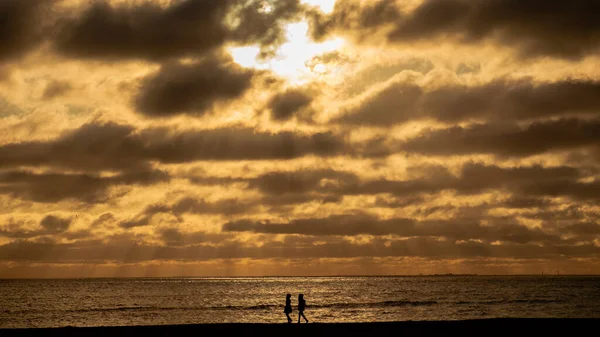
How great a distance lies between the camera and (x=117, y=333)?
35.8 meters

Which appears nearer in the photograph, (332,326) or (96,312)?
(332,326)

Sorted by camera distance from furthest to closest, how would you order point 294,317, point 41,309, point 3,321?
1. point 41,309
2. point 3,321
3. point 294,317

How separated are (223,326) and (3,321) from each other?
46.9 m

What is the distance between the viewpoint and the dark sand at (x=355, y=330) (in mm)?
34875

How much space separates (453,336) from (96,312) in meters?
65.9

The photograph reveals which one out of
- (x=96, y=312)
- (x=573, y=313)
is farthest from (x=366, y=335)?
(x=96, y=312)

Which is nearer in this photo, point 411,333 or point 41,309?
point 411,333

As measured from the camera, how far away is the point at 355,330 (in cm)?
3566

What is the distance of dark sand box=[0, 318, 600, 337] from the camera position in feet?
114

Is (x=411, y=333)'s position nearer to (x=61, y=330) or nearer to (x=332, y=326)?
(x=332, y=326)

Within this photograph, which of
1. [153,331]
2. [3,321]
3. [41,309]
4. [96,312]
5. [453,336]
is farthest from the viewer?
[41,309]

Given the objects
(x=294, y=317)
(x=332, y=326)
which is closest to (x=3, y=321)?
(x=294, y=317)

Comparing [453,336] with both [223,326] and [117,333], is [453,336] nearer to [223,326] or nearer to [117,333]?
[223,326]

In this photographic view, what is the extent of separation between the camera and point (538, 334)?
115 feet
